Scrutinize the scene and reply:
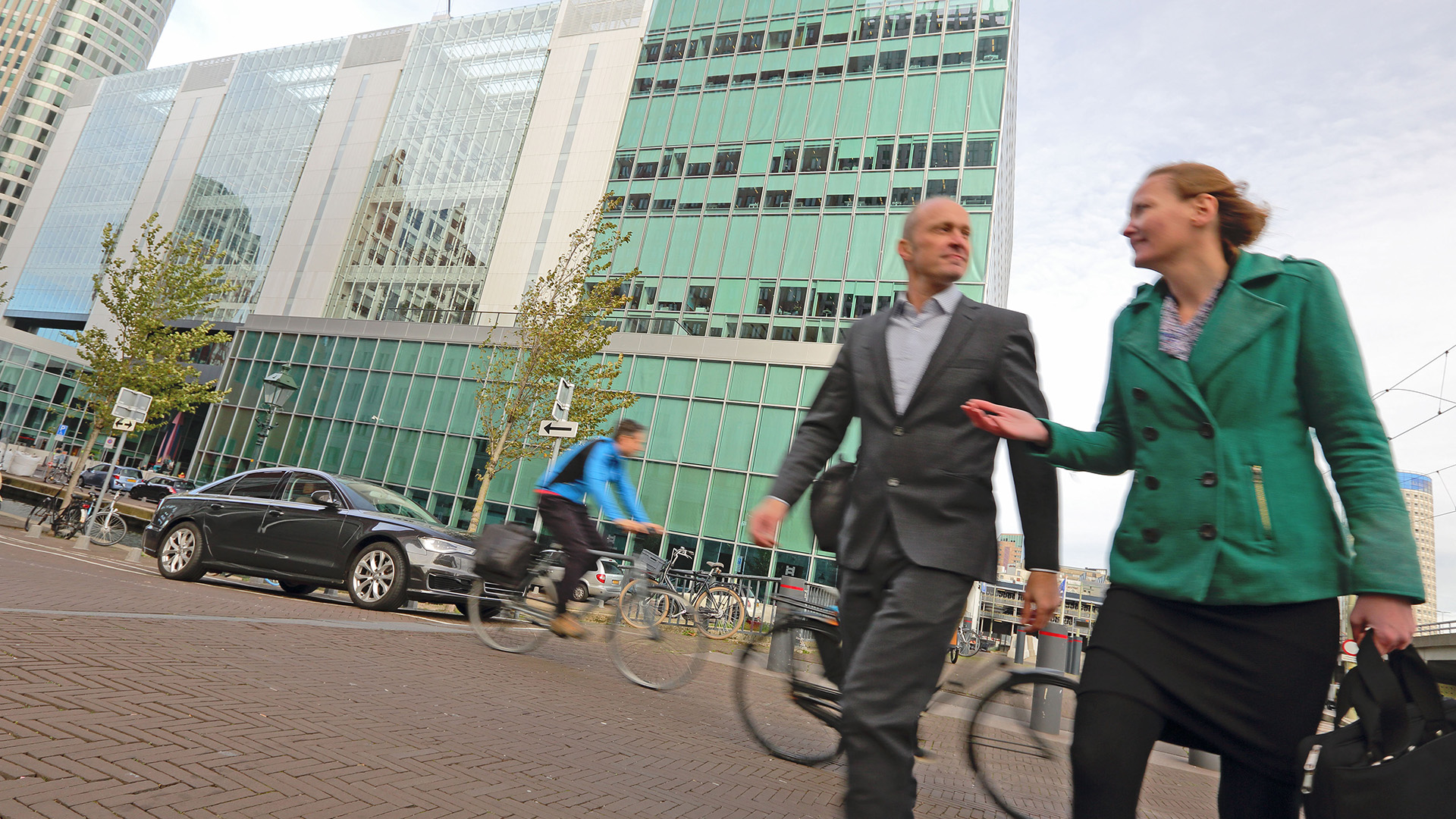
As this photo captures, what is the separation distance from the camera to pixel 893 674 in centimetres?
190

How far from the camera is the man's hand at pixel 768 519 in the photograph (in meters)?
2.38

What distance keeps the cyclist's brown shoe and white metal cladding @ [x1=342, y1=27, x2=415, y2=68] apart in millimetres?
46318

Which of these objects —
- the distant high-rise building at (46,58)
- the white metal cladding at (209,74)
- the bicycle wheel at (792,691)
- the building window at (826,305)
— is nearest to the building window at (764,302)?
the building window at (826,305)

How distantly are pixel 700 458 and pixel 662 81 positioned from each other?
18.2 meters

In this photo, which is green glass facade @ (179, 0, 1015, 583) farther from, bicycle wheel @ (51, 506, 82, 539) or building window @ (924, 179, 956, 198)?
bicycle wheel @ (51, 506, 82, 539)

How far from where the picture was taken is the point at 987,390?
2205mm

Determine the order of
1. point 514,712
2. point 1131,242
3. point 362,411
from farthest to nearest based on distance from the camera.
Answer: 1. point 362,411
2. point 514,712
3. point 1131,242

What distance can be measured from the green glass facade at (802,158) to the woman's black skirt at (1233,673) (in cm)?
2461

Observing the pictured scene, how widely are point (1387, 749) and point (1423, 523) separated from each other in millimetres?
11007

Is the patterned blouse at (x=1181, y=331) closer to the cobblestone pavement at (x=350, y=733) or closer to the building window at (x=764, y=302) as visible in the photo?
the cobblestone pavement at (x=350, y=733)

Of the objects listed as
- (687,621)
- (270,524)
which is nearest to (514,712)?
(687,621)

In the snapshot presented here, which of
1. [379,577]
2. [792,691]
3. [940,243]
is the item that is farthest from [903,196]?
[940,243]

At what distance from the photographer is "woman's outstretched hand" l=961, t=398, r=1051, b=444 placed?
189cm

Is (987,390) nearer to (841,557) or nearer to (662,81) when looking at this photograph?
(841,557)
